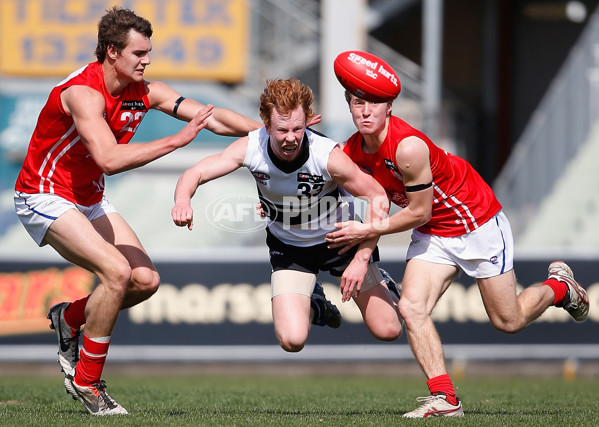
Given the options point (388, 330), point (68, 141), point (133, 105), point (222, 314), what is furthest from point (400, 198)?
point (222, 314)

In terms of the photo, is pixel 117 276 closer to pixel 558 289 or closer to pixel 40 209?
pixel 40 209

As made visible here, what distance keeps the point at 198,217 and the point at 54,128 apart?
954 cm

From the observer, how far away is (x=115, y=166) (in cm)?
635

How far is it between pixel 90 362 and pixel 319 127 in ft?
35.7

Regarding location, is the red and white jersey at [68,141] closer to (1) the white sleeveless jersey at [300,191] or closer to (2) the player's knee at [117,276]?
(2) the player's knee at [117,276]

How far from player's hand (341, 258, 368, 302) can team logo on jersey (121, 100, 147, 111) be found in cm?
185

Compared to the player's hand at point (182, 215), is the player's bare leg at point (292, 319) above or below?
below

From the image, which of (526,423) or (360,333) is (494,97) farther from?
(526,423)

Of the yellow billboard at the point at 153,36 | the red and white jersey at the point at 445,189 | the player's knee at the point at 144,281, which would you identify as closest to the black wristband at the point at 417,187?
the red and white jersey at the point at 445,189

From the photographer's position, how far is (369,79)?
6543mm

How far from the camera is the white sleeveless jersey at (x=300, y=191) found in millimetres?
6785

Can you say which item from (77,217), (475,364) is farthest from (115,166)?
(475,364)

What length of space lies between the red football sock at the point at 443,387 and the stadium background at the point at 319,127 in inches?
160

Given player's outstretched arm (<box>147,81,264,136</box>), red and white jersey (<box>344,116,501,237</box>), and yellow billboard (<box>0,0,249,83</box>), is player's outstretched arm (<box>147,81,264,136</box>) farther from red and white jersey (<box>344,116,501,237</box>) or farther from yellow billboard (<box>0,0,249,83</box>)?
yellow billboard (<box>0,0,249,83</box>)
